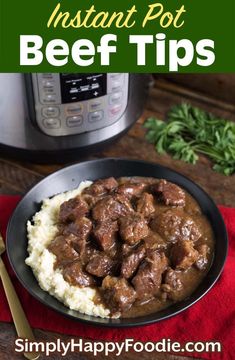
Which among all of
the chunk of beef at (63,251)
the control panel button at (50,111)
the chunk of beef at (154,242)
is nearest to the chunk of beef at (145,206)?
the chunk of beef at (154,242)

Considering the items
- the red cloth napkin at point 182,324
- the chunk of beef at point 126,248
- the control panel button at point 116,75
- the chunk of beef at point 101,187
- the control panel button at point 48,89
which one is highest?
the control panel button at point 116,75

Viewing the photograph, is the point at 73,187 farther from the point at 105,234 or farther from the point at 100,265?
the point at 100,265

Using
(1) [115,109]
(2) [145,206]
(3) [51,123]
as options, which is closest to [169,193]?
(2) [145,206]

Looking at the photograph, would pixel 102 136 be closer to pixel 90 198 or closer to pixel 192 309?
pixel 90 198

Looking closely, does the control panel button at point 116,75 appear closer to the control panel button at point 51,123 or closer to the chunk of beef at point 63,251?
the control panel button at point 51,123

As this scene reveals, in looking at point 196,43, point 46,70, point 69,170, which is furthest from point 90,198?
point 196,43

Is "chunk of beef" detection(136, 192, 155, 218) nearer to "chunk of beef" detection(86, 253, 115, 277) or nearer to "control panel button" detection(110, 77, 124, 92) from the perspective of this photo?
"chunk of beef" detection(86, 253, 115, 277)
